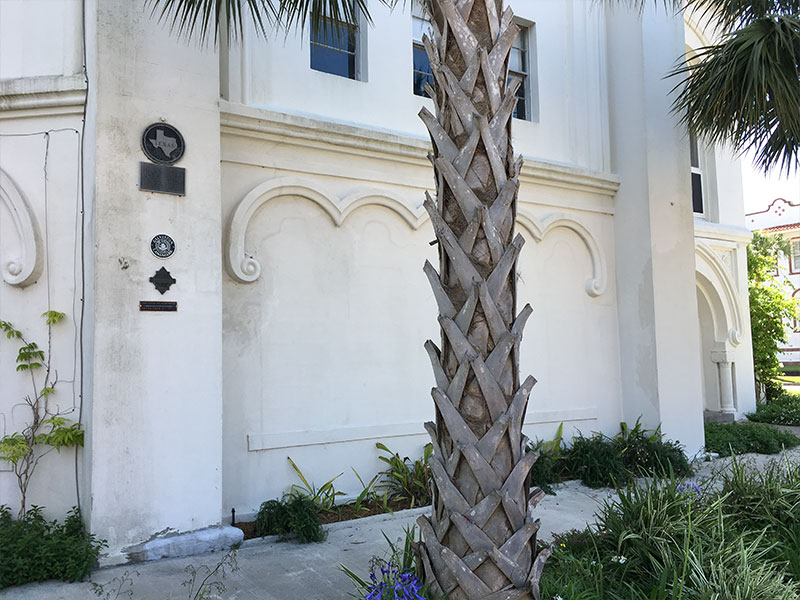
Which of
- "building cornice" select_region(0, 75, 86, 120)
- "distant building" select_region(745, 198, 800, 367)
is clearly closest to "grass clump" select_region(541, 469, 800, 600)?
"building cornice" select_region(0, 75, 86, 120)

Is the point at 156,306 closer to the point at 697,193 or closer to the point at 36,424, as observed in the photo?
the point at 36,424

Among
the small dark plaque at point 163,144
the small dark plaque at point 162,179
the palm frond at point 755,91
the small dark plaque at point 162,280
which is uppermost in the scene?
the palm frond at point 755,91

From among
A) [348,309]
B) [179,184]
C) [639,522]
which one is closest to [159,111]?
[179,184]

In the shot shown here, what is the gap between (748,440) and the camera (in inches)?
392

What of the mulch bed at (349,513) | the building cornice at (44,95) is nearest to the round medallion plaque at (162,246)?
the building cornice at (44,95)

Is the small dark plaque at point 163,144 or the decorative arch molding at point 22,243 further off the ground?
the small dark plaque at point 163,144

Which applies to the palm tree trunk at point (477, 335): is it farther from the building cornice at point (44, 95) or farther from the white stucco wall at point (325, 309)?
the building cornice at point (44, 95)

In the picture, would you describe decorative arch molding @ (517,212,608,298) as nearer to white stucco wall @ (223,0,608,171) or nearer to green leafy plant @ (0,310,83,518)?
white stucco wall @ (223,0,608,171)

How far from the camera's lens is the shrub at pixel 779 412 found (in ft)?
41.7

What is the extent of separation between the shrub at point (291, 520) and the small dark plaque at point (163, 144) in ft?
11.1

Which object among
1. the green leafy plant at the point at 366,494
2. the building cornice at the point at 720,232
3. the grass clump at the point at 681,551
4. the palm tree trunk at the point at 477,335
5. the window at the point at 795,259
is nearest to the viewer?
the palm tree trunk at the point at 477,335

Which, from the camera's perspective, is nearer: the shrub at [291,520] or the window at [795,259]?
the shrub at [291,520]

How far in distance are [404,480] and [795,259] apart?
108 ft

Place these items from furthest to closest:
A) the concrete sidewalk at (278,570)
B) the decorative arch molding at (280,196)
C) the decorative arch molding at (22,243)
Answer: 1. the decorative arch molding at (280,196)
2. the decorative arch molding at (22,243)
3. the concrete sidewalk at (278,570)
